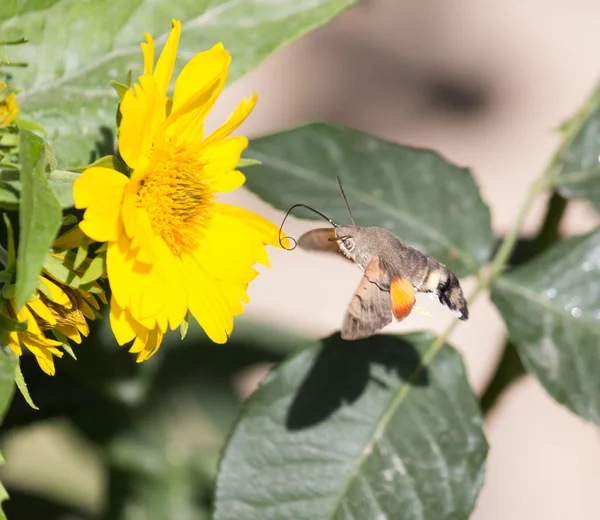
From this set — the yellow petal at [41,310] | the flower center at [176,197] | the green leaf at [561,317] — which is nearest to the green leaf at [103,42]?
the flower center at [176,197]

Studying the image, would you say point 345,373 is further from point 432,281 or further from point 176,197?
point 176,197

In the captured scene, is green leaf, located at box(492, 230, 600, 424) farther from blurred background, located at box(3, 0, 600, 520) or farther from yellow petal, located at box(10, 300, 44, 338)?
blurred background, located at box(3, 0, 600, 520)

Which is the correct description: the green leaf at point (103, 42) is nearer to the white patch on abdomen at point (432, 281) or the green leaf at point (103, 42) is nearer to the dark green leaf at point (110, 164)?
the dark green leaf at point (110, 164)

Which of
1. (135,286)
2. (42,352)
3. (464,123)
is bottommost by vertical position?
(464,123)

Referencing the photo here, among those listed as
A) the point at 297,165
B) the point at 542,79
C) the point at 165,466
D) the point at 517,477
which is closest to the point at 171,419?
the point at 165,466

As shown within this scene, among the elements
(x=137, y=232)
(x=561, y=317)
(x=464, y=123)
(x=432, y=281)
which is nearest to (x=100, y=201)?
(x=137, y=232)
